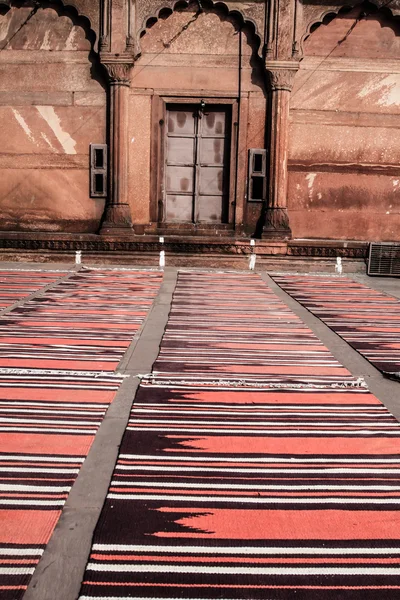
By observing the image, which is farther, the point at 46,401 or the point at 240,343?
the point at 240,343

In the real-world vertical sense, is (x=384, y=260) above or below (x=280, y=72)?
below

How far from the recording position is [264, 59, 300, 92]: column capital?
9.72 meters

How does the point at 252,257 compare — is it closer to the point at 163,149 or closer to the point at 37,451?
the point at 163,149

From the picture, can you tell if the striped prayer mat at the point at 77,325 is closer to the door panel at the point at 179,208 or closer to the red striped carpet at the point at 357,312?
the red striped carpet at the point at 357,312

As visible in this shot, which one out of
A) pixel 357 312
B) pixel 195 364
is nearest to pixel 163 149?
pixel 357 312

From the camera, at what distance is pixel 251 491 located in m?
2.24

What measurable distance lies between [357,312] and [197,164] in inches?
198

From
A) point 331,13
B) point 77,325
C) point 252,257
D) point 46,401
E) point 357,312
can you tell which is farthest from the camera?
point 252,257

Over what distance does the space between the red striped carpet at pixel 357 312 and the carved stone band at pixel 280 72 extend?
294cm

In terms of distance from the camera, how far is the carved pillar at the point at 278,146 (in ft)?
32.0

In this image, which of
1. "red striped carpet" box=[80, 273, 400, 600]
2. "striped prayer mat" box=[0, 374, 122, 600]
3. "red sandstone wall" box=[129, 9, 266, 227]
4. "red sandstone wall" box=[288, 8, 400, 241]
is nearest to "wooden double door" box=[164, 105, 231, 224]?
"red sandstone wall" box=[129, 9, 266, 227]

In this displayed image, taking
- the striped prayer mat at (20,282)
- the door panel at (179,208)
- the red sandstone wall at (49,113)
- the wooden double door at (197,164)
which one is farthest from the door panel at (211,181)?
the striped prayer mat at (20,282)

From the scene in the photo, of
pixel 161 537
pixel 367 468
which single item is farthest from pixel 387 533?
pixel 161 537

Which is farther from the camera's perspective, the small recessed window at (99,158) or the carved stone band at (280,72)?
the small recessed window at (99,158)
